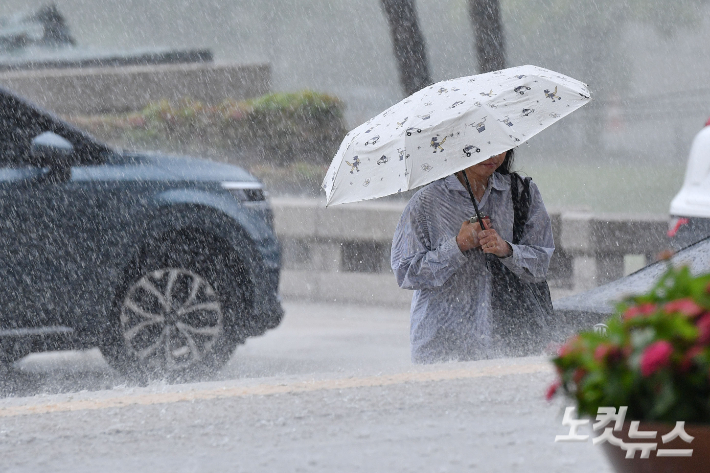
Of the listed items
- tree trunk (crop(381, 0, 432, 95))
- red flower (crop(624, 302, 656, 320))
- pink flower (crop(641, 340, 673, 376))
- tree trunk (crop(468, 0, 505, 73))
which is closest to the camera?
pink flower (crop(641, 340, 673, 376))

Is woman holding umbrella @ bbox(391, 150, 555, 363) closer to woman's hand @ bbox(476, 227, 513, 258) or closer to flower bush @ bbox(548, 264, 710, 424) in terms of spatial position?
woman's hand @ bbox(476, 227, 513, 258)

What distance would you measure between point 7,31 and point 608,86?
2445 cm

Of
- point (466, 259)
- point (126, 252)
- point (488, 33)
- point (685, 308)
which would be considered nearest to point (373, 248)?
point (488, 33)

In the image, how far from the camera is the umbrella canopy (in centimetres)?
427

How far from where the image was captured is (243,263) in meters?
7.23

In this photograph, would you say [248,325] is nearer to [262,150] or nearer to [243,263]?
[243,263]

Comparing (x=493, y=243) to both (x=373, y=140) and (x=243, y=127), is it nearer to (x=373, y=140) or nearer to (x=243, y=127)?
(x=373, y=140)

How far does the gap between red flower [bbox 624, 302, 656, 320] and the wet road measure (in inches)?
39.6

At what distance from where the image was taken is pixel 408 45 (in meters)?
13.9

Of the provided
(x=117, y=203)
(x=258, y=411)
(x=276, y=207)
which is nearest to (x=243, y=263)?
(x=117, y=203)

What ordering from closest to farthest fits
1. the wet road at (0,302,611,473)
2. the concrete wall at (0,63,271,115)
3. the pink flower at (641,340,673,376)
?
the pink flower at (641,340,673,376), the wet road at (0,302,611,473), the concrete wall at (0,63,271,115)

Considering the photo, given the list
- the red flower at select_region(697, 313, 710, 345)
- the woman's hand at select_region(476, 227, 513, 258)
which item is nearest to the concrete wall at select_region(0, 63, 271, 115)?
the woman's hand at select_region(476, 227, 513, 258)

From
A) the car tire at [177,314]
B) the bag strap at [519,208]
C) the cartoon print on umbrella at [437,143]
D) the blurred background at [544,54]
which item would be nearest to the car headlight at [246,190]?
the car tire at [177,314]

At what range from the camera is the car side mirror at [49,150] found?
6.64 meters
